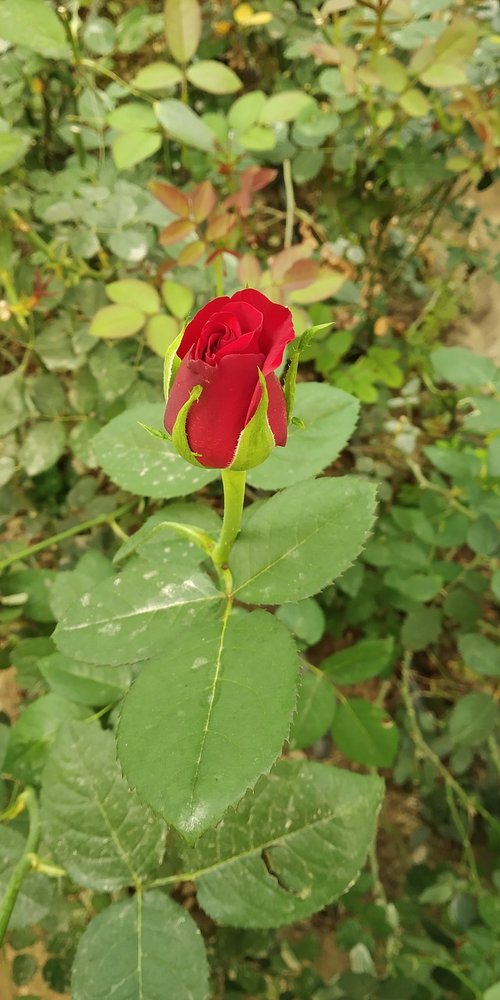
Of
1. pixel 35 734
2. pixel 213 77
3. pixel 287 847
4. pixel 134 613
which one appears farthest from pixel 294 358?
pixel 213 77

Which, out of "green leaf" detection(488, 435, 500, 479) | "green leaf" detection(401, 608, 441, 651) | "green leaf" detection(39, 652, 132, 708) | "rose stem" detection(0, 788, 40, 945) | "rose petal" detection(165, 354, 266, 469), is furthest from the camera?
"green leaf" detection(401, 608, 441, 651)

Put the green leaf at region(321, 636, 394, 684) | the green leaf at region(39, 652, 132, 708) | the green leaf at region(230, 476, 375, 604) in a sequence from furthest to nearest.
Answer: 1. the green leaf at region(321, 636, 394, 684)
2. the green leaf at region(39, 652, 132, 708)
3. the green leaf at region(230, 476, 375, 604)

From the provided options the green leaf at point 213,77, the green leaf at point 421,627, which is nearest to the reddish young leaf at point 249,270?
the green leaf at point 213,77

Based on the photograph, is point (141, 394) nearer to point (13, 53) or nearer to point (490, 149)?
point (13, 53)

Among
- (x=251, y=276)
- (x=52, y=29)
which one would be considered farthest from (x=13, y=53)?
(x=251, y=276)

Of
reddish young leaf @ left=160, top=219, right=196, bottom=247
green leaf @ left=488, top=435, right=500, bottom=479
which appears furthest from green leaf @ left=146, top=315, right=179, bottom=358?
green leaf @ left=488, top=435, right=500, bottom=479

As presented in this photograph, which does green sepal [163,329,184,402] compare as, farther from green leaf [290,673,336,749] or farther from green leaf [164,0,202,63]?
green leaf [164,0,202,63]

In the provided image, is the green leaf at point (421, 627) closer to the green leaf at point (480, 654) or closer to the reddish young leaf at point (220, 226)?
the green leaf at point (480, 654)
